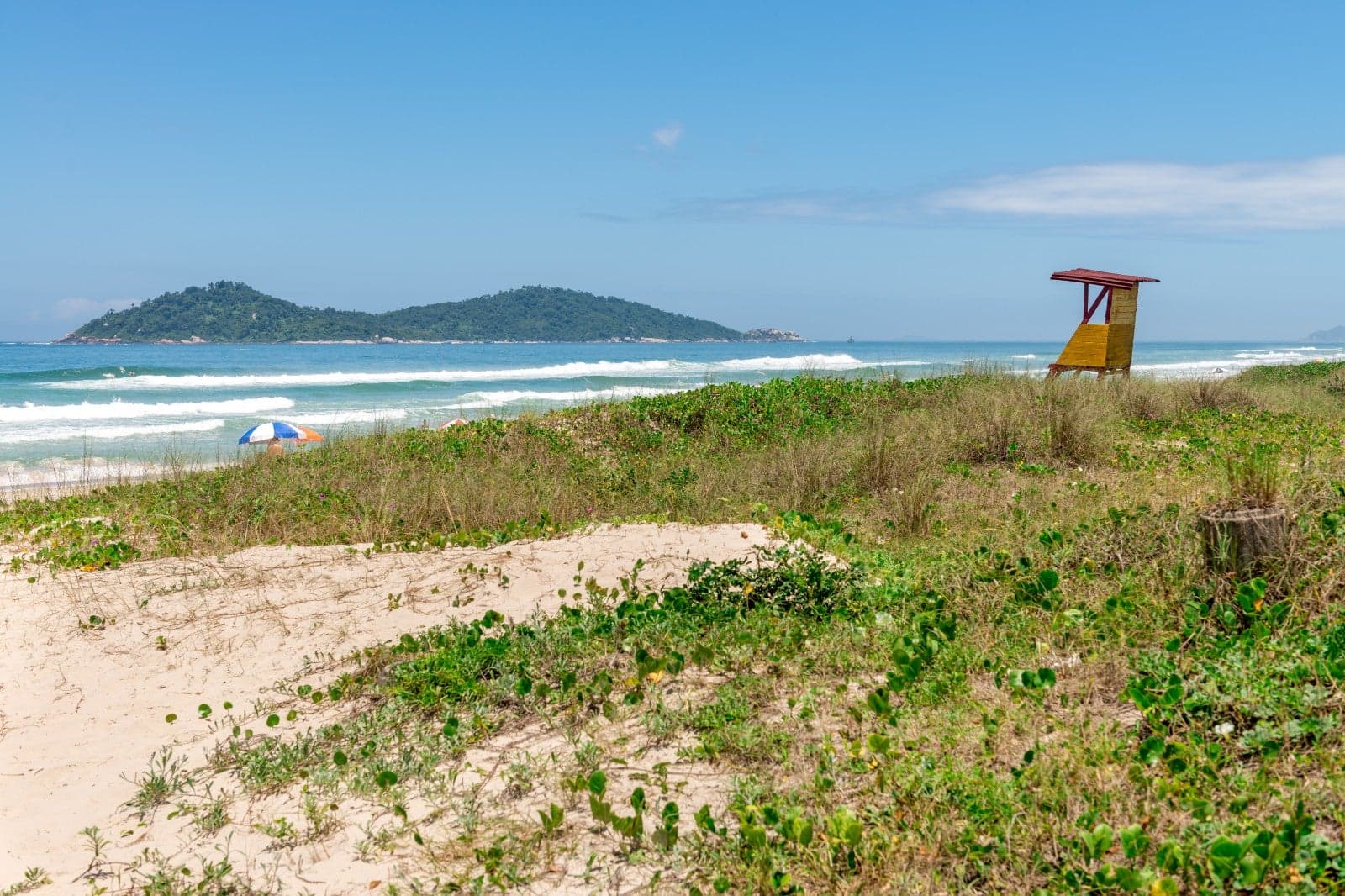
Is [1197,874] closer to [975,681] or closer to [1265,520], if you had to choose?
[975,681]

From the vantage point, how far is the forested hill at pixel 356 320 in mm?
89750

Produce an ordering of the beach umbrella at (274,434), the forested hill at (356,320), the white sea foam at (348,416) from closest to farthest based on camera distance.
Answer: the beach umbrella at (274,434)
the white sea foam at (348,416)
the forested hill at (356,320)

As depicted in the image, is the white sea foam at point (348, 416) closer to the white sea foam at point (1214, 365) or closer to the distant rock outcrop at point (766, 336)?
the white sea foam at point (1214, 365)

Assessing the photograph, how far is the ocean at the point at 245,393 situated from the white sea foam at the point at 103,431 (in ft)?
0.12

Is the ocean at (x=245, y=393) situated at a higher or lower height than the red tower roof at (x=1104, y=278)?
lower

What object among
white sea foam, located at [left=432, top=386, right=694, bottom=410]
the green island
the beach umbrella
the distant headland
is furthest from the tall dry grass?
the distant headland

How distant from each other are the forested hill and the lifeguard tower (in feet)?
269

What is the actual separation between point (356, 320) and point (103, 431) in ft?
242

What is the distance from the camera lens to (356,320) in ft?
307

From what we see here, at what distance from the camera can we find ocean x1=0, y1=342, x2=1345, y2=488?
1781 centimetres

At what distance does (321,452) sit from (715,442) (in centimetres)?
519

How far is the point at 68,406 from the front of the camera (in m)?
27.0

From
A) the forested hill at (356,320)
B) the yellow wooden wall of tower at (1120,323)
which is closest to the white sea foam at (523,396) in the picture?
the yellow wooden wall of tower at (1120,323)

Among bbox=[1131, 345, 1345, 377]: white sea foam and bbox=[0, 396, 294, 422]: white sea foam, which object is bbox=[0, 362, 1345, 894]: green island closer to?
bbox=[1131, 345, 1345, 377]: white sea foam
